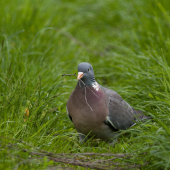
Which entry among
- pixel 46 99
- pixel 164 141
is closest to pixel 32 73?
pixel 46 99

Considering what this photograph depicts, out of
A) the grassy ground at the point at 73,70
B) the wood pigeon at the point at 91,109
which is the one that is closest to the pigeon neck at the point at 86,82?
the wood pigeon at the point at 91,109

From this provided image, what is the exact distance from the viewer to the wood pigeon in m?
3.74

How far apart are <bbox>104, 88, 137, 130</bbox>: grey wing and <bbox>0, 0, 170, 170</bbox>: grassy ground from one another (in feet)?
0.48

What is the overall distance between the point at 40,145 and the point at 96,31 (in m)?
4.87

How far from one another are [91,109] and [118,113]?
0.49 meters

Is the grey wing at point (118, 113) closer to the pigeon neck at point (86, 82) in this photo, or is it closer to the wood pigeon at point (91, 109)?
the wood pigeon at point (91, 109)

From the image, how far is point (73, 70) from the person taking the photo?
5641 millimetres

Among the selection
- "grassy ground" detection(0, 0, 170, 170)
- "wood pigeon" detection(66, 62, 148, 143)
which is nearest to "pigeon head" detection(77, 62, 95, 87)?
"wood pigeon" detection(66, 62, 148, 143)

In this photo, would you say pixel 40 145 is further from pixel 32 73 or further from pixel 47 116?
pixel 32 73

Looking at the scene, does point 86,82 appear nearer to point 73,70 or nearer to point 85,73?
point 85,73

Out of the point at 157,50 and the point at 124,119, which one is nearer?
the point at 124,119

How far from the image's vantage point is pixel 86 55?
6.32 metres

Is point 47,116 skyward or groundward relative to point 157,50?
groundward

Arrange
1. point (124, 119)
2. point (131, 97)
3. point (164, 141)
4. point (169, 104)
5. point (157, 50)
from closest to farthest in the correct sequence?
1. point (164, 141)
2. point (169, 104)
3. point (124, 119)
4. point (131, 97)
5. point (157, 50)
